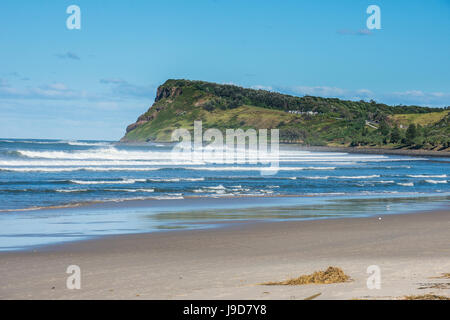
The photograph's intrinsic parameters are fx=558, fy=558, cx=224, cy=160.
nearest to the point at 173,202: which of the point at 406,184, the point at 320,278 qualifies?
the point at 320,278

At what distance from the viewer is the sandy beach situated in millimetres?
8359

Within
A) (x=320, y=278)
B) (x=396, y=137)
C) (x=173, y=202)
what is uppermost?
(x=396, y=137)

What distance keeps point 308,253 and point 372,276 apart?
3.54 meters

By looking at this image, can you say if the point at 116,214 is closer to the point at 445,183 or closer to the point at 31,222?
the point at 31,222

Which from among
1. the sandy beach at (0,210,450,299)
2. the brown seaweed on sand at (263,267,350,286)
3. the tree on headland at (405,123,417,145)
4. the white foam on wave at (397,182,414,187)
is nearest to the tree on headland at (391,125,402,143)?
the tree on headland at (405,123,417,145)

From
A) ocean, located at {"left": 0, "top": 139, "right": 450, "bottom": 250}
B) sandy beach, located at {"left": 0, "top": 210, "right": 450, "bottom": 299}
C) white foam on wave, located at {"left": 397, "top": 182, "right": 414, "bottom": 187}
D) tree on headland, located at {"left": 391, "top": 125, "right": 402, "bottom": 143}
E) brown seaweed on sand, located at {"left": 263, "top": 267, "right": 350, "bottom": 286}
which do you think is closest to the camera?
sandy beach, located at {"left": 0, "top": 210, "right": 450, "bottom": 299}

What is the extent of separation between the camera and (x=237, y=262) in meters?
11.5

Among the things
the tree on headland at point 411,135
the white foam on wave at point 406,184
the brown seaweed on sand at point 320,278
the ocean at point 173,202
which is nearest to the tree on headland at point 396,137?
the tree on headland at point 411,135

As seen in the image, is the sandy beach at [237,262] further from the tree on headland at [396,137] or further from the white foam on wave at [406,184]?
the tree on headland at [396,137]

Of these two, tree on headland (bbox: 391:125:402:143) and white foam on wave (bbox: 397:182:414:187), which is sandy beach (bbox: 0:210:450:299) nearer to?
white foam on wave (bbox: 397:182:414:187)

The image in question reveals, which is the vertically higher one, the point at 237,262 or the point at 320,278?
the point at 320,278

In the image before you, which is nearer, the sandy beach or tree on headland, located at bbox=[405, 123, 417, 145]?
the sandy beach

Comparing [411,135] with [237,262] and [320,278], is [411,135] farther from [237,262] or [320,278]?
[320,278]

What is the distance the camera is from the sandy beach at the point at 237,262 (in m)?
8.36
